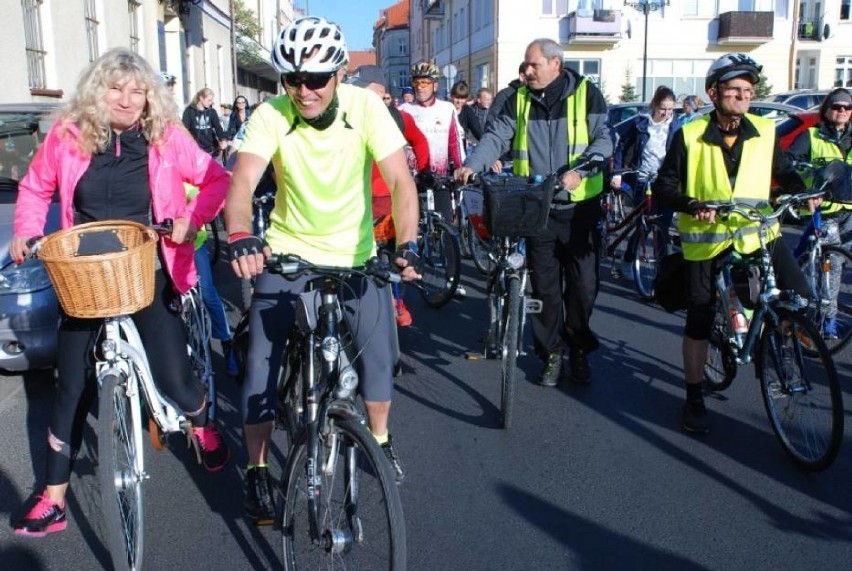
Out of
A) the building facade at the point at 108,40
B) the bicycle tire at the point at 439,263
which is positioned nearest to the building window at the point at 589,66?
the building facade at the point at 108,40

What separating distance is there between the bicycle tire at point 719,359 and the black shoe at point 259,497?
8.41 feet

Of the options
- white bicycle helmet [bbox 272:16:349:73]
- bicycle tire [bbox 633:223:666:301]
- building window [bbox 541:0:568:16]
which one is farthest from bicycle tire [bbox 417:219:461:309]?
building window [bbox 541:0:568:16]

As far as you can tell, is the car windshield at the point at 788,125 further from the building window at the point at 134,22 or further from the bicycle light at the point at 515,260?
the building window at the point at 134,22

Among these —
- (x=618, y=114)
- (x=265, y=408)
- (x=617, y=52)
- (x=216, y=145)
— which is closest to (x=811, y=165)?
(x=265, y=408)

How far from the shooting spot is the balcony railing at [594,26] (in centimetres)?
4150

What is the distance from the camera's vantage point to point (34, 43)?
44.0 ft

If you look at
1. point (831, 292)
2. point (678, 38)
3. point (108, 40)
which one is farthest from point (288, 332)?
point (678, 38)

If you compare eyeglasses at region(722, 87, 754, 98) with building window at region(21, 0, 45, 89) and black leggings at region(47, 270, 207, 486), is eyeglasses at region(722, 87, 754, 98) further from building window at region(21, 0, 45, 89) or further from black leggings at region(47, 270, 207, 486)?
building window at region(21, 0, 45, 89)

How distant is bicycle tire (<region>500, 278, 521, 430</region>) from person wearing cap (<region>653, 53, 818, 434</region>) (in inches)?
37.1

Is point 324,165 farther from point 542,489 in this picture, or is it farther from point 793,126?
point 793,126

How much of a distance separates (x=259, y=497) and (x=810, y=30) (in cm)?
4683

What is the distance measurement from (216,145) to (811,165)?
1311cm

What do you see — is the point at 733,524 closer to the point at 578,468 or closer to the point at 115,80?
the point at 578,468

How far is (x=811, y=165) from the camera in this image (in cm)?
559
